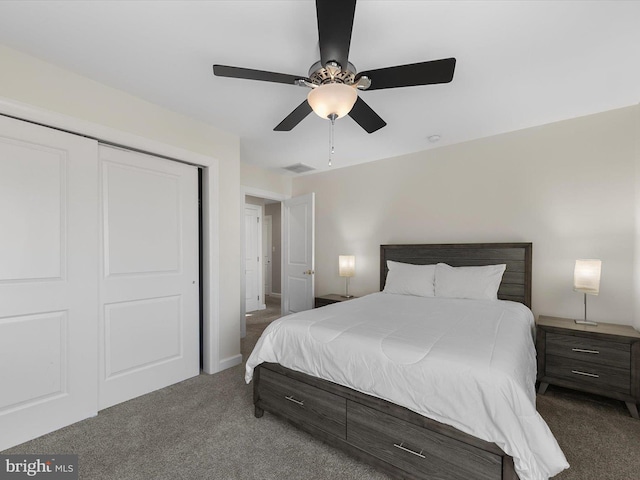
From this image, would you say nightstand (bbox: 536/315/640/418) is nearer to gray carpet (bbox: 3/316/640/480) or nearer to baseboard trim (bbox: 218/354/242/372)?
gray carpet (bbox: 3/316/640/480)

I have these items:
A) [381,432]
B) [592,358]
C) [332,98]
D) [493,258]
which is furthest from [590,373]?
[332,98]

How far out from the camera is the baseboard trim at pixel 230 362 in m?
3.17

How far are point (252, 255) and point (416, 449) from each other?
5.05 meters

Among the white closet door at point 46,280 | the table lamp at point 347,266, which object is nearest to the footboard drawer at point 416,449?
the white closet door at point 46,280

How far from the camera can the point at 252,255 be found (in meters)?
6.14

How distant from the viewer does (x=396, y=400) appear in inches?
61.2

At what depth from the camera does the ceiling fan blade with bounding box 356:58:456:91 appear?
155 cm

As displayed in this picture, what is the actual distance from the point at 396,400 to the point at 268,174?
3.95 m

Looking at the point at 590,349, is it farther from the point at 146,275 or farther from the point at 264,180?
the point at 264,180

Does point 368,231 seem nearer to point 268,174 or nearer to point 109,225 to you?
point 268,174

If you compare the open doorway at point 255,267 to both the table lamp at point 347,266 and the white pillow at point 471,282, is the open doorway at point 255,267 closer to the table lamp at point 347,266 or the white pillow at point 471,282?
the table lamp at point 347,266

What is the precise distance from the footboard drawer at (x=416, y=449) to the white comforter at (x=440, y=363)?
0.09 m

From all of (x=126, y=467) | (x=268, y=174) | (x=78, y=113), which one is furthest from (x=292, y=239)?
(x=126, y=467)

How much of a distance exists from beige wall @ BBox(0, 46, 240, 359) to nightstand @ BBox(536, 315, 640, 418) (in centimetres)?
297
